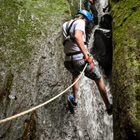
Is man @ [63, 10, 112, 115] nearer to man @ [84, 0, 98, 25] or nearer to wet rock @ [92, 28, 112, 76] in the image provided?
wet rock @ [92, 28, 112, 76]

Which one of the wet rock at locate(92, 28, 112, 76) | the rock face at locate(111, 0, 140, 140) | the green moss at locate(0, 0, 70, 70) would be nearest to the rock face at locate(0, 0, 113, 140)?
the green moss at locate(0, 0, 70, 70)

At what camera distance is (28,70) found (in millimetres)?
3422

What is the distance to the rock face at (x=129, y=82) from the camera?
56.6 inches

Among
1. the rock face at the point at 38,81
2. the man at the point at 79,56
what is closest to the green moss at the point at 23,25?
the rock face at the point at 38,81

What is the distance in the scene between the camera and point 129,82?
5.43 feet

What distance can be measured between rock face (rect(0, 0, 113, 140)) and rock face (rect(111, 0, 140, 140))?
224 cm

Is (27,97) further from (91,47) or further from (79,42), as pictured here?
(91,47)

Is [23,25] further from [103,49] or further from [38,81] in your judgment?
[103,49]

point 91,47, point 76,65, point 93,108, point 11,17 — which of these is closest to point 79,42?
point 76,65

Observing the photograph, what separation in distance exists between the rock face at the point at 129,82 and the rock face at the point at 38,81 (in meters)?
2.24

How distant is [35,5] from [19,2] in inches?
26.8

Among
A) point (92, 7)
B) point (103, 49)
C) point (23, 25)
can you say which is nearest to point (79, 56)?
point (23, 25)

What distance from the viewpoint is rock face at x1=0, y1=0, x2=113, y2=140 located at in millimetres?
2857

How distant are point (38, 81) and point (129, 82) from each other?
2794mm
